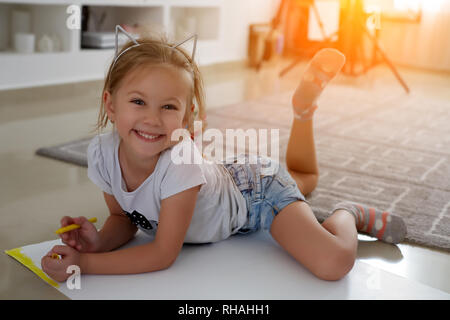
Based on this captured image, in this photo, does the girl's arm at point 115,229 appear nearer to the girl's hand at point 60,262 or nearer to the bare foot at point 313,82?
the girl's hand at point 60,262

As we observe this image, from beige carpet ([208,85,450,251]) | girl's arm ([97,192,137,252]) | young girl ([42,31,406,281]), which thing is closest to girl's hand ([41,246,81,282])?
young girl ([42,31,406,281])

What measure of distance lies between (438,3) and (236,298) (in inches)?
148

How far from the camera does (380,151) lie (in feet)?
6.39

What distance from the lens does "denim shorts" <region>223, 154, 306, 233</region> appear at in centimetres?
109

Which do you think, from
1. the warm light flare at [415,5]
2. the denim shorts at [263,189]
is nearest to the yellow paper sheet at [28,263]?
the denim shorts at [263,189]

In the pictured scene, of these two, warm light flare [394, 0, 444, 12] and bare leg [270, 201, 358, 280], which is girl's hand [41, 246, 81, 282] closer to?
bare leg [270, 201, 358, 280]

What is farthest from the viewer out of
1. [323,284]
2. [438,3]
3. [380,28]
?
[380,28]

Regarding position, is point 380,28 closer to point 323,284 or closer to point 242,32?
point 242,32

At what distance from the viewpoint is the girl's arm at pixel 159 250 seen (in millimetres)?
Result: 939

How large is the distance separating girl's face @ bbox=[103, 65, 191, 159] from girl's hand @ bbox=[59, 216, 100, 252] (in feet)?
0.59

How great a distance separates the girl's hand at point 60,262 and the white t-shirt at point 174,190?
0.48 ft

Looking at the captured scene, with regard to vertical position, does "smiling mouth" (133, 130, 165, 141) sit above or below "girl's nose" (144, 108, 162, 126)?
below

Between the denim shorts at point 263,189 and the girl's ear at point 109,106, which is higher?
the girl's ear at point 109,106
